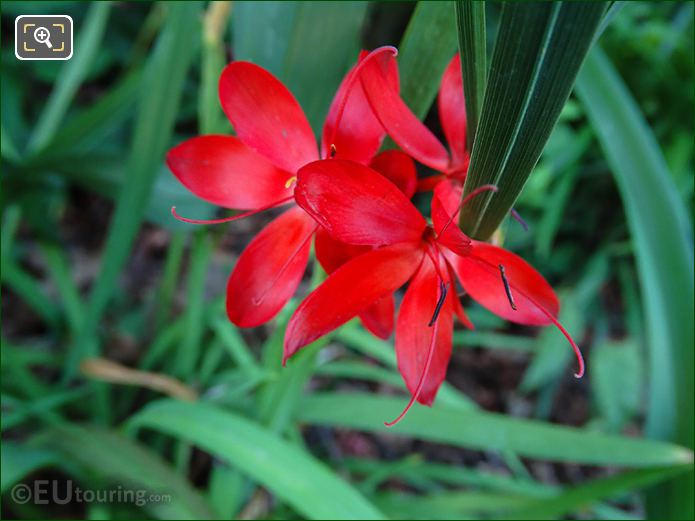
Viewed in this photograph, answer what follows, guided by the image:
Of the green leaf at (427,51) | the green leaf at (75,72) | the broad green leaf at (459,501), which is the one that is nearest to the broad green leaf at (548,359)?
the broad green leaf at (459,501)

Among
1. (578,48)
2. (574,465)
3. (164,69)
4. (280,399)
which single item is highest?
(578,48)

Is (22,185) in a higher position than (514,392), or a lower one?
higher

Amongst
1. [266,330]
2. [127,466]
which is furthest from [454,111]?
[266,330]

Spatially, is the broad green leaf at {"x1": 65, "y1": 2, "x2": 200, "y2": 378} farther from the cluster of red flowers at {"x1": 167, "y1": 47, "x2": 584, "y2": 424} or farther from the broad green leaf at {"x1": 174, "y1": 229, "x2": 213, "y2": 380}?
the cluster of red flowers at {"x1": 167, "y1": 47, "x2": 584, "y2": 424}

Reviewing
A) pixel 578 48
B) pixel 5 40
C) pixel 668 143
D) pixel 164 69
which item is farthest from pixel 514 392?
pixel 5 40

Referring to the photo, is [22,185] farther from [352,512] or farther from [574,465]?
[574,465]

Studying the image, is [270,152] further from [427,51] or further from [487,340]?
[487,340]

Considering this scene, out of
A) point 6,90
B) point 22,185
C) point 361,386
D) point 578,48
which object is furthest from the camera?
point 361,386
